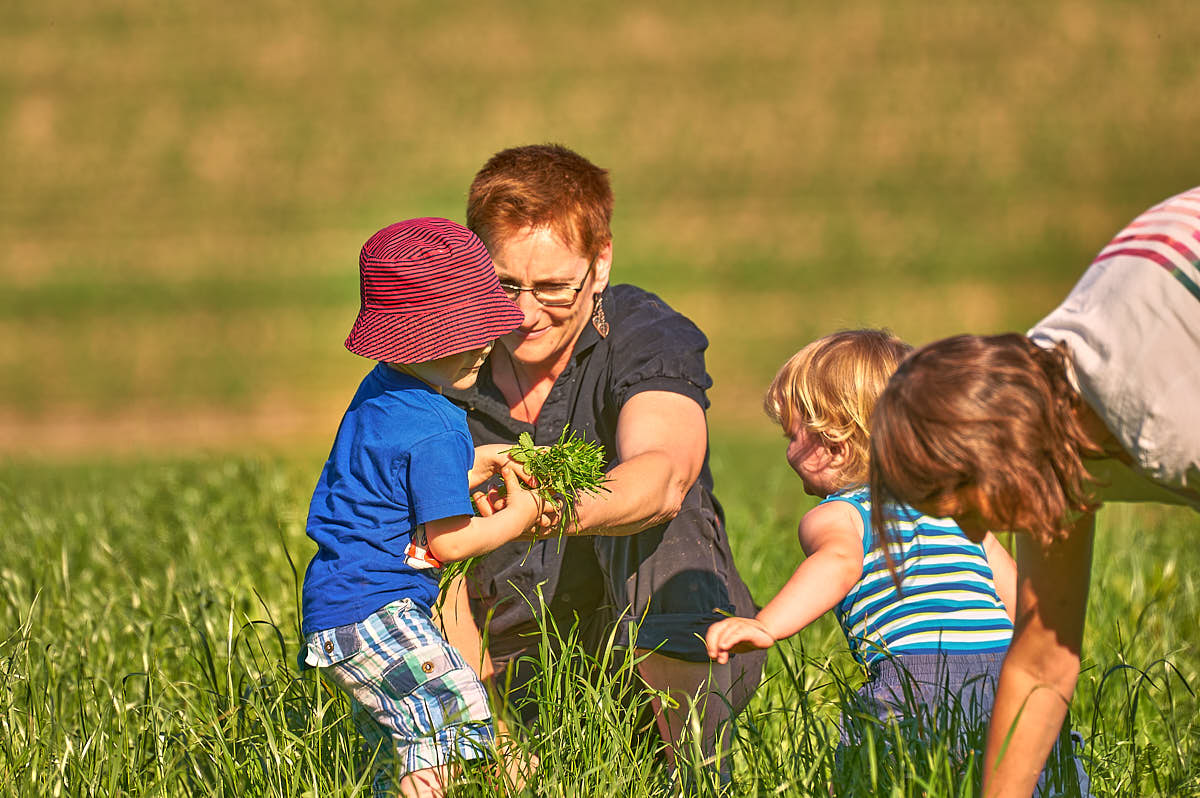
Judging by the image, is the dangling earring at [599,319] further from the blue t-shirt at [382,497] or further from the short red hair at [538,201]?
the blue t-shirt at [382,497]

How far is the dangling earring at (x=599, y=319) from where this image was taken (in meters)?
3.85

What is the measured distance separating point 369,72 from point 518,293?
79.5 feet

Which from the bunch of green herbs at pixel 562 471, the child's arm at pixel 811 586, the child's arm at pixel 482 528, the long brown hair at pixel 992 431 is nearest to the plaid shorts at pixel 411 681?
the child's arm at pixel 482 528

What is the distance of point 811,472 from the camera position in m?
3.23

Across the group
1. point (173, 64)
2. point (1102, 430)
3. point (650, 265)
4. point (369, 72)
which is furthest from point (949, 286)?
point (1102, 430)

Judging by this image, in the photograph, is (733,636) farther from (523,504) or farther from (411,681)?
(411,681)

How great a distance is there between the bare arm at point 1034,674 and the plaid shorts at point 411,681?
1078mm

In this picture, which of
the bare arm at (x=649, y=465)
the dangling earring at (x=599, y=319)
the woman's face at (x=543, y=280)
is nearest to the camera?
the bare arm at (x=649, y=465)

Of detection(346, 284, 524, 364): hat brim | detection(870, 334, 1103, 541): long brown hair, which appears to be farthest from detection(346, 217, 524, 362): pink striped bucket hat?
detection(870, 334, 1103, 541): long brown hair

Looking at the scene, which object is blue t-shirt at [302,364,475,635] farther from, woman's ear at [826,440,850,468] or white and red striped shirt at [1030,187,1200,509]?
white and red striped shirt at [1030,187,1200,509]

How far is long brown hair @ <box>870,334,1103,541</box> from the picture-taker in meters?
2.12

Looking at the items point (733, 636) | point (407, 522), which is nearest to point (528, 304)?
point (407, 522)

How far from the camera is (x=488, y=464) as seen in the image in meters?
3.05

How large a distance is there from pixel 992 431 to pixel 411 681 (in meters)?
1.41
